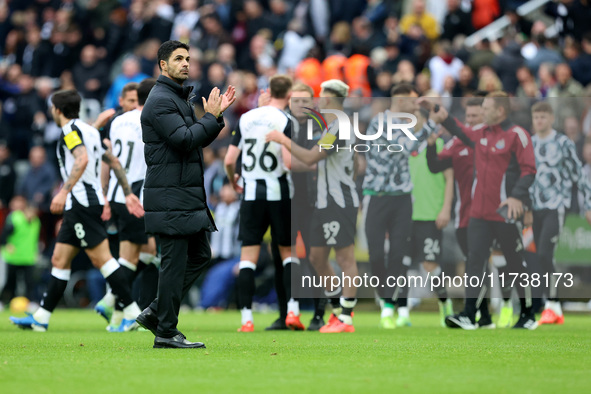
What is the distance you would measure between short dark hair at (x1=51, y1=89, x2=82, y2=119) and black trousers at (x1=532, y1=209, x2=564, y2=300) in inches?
209

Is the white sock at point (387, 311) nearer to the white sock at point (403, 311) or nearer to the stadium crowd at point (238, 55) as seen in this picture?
the white sock at point (403, 311)

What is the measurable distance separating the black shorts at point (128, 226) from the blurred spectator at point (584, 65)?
8.83m

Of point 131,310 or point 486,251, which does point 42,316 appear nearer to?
point 131,310

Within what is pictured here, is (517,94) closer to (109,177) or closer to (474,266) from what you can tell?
(474,266)

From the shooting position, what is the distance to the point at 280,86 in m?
11.6

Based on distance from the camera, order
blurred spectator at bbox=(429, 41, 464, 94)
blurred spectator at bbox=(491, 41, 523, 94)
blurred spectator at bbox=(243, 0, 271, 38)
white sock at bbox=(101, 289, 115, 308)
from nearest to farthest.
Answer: white sock at bbox=(101, 289, 115, 308) < blurred spectator at bbox=(491, 41, 523, 94) < blurred spectator at bbox=(429, 41, 464, 94) < blurred spectator at bbox=(243, 0, 271, 38)

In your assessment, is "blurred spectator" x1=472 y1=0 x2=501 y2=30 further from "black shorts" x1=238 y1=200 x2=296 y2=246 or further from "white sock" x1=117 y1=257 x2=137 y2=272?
"white sock" x1=117 y1=257 x2=137 y2=272

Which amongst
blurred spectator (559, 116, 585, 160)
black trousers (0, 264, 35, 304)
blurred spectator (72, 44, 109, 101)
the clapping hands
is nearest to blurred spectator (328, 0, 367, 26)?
blurred spectator (72, 44, 109, 101)

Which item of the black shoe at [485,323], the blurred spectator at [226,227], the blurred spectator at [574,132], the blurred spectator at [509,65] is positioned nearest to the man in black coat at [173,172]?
the black shoe at [485,323]

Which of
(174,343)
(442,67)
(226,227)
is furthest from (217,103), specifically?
(442,67)

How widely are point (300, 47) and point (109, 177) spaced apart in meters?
10.1

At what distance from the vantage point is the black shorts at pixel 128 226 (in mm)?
11461

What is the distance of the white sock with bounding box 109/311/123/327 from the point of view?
37.4ft

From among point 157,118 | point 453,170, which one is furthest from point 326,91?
point 157,118
